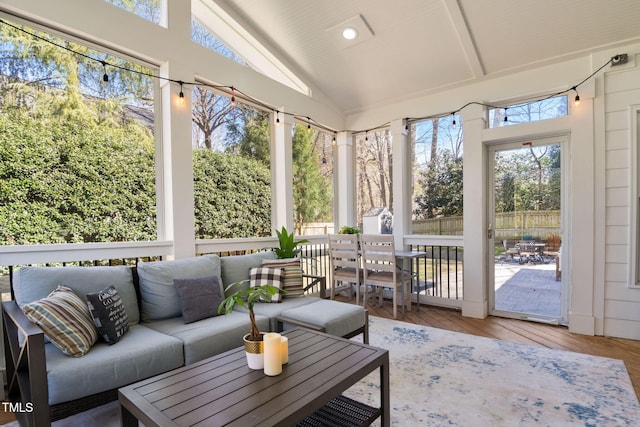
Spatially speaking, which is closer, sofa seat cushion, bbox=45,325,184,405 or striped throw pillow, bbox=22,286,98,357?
sofa seat cushion, bbox=45,325,184,405

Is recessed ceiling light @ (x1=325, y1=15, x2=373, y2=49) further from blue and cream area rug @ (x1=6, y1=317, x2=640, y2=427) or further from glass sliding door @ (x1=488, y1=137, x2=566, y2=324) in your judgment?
blue and cream area rug @ (x1=6, y1=317, x2=640, y2=427)

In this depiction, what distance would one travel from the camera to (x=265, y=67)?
13.7ft

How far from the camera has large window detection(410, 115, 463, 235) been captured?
13.9 feet

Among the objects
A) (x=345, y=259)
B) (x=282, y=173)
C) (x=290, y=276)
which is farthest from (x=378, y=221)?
(x=290, y=276)

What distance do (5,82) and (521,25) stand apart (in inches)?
171

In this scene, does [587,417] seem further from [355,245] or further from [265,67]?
[265,67]

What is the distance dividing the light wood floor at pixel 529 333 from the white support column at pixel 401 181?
1005 mm

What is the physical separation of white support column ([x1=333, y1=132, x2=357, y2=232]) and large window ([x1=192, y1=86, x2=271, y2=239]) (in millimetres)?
1350

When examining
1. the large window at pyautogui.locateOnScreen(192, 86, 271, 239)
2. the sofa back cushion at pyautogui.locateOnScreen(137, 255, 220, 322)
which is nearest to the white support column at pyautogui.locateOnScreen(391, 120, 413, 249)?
the large window at pyautogui.locateOnScreen(192, 86, 271, 239)

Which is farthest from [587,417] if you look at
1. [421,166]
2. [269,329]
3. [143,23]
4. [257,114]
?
[143,23]

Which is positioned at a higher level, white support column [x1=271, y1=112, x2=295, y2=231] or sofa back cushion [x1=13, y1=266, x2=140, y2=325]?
white support column [x1=271, y1=112, x2=295, y2=231]

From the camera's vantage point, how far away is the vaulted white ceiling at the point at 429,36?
3.02 metres

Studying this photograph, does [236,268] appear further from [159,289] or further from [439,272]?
[439,272]

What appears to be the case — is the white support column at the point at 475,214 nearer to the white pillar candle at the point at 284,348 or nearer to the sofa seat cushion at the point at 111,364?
the white pillar candle at the point at 284,348
